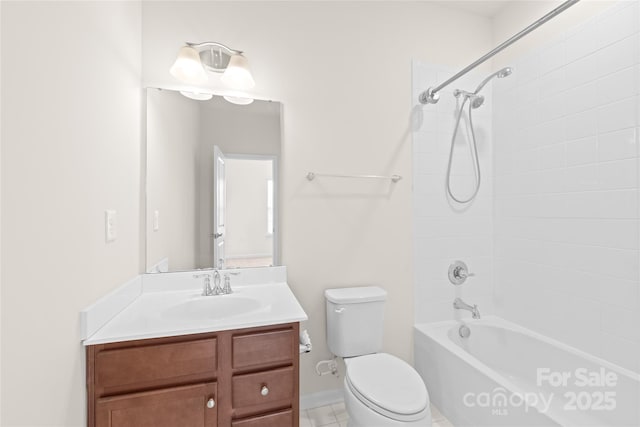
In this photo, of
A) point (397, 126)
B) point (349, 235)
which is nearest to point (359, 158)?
point (397, 126)

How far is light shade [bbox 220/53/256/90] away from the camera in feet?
5.58

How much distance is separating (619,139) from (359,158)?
1.34 meters

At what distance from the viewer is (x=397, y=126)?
208 centimetres

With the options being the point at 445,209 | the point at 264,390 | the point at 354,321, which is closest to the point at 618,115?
the point at 445,209

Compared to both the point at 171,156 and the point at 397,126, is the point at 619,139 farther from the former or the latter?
the point at 171,156

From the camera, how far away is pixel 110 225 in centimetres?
128

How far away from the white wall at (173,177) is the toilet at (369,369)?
911mm

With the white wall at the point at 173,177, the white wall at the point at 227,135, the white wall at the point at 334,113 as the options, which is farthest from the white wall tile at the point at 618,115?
the white wall at the point at 173,177

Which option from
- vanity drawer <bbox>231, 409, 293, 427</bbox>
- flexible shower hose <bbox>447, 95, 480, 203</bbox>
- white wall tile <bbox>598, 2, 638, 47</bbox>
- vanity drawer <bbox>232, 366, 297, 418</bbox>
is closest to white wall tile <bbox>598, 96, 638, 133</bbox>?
white wall tile <bbox>598, 2, 638, 47</bbox>

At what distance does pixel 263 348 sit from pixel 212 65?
1532 millimetres

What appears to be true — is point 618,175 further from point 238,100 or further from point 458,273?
point 238,100

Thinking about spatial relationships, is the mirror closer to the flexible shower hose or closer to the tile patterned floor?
the tile patterned floor

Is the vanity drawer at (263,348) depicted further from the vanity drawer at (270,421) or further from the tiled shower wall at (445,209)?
the tiled shower wall at (445,209)

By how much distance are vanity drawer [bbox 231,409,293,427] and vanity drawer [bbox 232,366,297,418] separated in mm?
25
